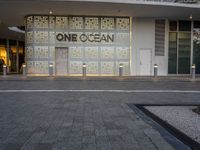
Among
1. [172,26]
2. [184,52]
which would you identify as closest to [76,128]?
[172,26]

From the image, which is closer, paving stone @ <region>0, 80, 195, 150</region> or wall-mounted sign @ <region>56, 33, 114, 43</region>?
paving stone @ <region>0, 80, 195, 150</region>

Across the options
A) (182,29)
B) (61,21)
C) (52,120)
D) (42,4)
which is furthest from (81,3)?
(52,120)

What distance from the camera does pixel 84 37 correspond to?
23.1 m

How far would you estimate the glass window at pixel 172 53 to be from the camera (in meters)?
24.0

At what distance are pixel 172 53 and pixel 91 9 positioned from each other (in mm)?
8374

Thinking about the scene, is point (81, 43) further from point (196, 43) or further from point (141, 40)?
point (196, 43)

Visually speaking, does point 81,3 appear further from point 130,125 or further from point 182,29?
point 130,125

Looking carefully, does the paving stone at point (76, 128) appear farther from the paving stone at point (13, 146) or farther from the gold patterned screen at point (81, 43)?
the gold patterned screen at point (81, 43)

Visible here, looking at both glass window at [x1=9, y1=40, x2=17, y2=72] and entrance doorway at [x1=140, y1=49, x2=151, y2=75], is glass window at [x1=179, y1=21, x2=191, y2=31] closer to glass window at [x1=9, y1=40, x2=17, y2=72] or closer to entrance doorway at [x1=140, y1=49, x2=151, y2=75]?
entrance doorway at [x1=140, y1=49, x2=151, y2=75]

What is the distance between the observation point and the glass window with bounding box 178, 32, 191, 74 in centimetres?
2414

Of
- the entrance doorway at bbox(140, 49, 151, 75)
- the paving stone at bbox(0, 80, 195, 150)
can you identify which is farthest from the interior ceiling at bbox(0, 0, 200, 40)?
the paving stone at bbox(0, 80, 195, 150)

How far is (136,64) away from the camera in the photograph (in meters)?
23.6

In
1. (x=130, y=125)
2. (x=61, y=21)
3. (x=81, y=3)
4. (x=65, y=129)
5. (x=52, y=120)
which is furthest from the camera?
(x=61, y=21)

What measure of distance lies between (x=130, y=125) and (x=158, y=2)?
1530 centimetres
